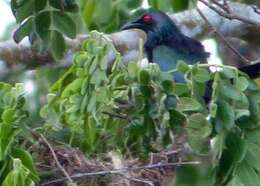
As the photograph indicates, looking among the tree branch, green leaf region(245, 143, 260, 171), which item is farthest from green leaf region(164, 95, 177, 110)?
the tree branch

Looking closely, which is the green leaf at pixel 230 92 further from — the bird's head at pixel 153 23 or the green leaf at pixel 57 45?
the bird's head at pixel 153 23

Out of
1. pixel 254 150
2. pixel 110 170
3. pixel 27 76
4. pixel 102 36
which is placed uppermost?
pixel 102 36

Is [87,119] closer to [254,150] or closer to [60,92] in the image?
[60,92]

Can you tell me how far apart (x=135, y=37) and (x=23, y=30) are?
81.3 inches

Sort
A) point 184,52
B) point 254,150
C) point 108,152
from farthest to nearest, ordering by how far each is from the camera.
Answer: point 184,52 → point 108,152 → point 254,150

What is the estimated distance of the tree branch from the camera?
20.3ft

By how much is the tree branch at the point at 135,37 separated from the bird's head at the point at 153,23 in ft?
0.14

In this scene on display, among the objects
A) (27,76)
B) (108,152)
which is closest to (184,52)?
(27,76)

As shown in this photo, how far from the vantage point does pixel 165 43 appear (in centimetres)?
679

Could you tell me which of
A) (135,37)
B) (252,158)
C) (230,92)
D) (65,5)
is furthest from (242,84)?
(135,37)

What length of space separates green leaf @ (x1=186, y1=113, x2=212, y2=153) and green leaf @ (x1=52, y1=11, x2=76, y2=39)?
0.98 metres

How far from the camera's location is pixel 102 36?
4.24 m

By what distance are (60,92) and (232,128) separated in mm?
871

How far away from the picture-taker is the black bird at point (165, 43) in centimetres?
625
